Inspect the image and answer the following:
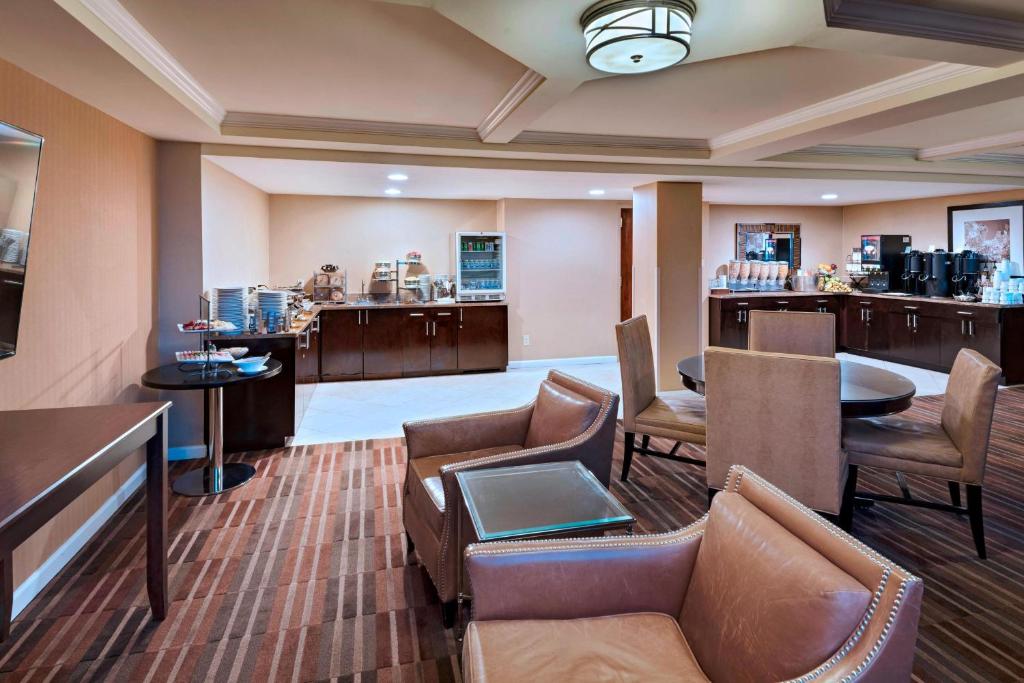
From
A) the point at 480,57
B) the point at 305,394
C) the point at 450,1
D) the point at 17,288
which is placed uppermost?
the point at 480,57

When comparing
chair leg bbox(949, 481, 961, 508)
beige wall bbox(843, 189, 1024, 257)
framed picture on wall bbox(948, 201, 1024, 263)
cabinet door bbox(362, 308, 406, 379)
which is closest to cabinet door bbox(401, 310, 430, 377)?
cabinet door bbox(362, 308, 406, 379)

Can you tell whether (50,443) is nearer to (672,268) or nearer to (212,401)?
(212,401)

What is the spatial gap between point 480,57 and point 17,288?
7.24 ft

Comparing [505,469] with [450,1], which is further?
[505,469]

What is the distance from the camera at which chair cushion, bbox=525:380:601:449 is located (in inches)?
100

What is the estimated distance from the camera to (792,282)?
340 inches

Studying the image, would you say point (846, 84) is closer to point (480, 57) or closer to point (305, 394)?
point (480, 57)

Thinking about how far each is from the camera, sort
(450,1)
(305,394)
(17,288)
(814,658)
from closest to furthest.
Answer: (814,658) < (450,1) < (17,288) < (305,394)

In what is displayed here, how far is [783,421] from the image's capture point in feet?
9.08

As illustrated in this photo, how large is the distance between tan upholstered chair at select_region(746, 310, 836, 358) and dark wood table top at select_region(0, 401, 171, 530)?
3.74m

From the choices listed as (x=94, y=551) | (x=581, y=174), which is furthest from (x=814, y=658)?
(x=581, y=174)

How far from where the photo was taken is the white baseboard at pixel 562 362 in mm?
7902

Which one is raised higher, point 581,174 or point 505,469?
point 581,174

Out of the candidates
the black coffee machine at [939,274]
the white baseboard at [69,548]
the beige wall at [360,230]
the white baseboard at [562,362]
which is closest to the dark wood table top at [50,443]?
the white baseboard at [69,548]
